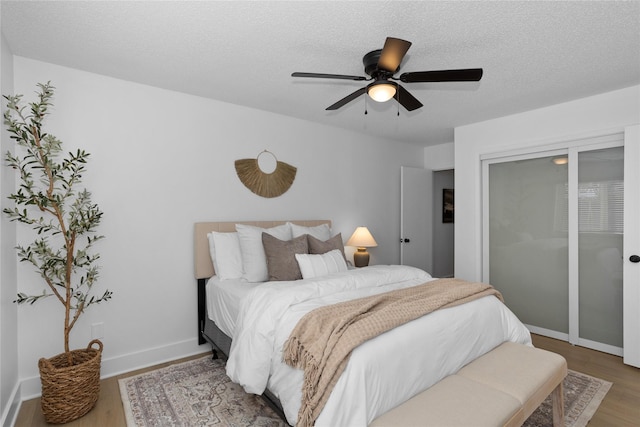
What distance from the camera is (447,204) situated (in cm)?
634

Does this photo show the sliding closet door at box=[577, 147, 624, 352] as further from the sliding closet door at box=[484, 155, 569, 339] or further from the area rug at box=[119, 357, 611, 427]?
the area rug at box=[119, 357, 611, 427]

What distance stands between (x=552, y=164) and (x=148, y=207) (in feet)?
13.7

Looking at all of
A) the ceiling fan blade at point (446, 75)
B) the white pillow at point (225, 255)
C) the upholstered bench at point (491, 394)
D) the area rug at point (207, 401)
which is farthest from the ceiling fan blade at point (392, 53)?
the area rug at point (207, 401)

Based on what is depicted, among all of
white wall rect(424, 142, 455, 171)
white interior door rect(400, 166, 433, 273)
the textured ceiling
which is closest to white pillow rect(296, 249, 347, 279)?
the textured ceiling

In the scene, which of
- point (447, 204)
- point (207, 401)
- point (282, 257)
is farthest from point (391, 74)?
point (447, 204)

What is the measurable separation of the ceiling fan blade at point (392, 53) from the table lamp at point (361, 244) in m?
2.50

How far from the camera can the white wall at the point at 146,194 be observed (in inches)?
101

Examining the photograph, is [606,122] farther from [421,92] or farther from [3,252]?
[3,252]

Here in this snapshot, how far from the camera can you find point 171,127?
10.2 feet

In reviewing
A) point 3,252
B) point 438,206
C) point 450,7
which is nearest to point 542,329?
point 438,206

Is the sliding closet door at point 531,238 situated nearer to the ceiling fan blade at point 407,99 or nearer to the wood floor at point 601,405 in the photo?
the wood floor at point 601,405

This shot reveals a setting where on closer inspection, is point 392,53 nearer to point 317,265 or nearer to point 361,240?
point 317,265

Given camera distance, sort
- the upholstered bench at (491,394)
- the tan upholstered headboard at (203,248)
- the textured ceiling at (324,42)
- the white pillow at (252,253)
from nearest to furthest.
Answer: the upholstered bench at (491,394)
the textured ceiling at (324,42)
the white pillow at (252,253)
the tan upholstered headboard at (203,248)

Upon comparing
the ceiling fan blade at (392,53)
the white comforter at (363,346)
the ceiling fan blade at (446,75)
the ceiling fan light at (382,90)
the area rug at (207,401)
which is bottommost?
the area rug at (207,401)
